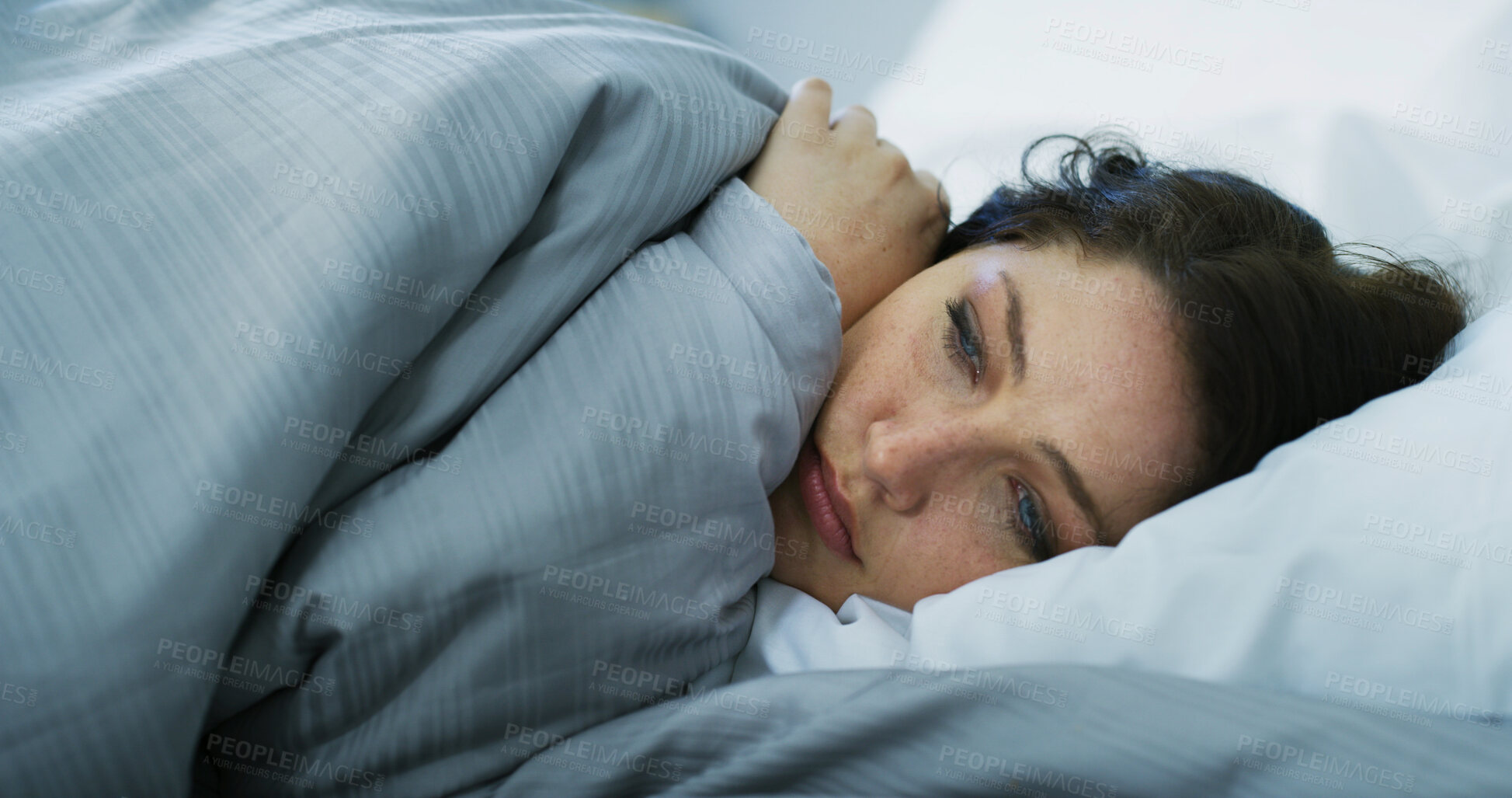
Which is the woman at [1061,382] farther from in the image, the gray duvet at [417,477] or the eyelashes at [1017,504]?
the gray duvet at [417,477]

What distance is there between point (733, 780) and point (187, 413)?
436 mm

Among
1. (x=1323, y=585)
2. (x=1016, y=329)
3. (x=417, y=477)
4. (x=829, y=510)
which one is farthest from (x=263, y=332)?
(x=1323, y=585)

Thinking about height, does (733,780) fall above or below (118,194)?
below

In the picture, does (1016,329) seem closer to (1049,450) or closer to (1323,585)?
(1049,450)

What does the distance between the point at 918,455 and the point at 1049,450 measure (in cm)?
11

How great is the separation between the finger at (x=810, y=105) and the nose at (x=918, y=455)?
1.32 ft

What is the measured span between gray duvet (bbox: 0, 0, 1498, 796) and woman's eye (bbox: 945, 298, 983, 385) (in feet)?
0.51

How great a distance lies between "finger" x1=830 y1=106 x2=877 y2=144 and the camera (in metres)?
0.95

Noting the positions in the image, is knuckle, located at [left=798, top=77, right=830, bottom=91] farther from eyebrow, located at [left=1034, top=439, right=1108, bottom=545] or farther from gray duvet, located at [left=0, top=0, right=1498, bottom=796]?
eyebrow, located at [left=1034, top=439, right=1108, bottom=545]

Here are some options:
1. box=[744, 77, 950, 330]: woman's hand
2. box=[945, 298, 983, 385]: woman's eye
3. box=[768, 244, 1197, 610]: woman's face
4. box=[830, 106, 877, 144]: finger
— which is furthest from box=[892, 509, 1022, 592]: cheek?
box=[830, 106, 877, 144]: finger

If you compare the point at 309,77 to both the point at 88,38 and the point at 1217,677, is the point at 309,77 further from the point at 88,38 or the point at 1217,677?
the point at 1217,677

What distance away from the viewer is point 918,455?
712 mm

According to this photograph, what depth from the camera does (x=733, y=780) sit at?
57 centimetres

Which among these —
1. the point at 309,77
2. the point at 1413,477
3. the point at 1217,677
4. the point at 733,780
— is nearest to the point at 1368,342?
the point at 1413,477
